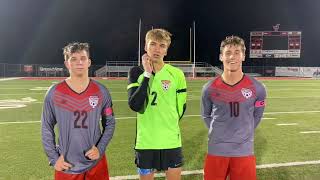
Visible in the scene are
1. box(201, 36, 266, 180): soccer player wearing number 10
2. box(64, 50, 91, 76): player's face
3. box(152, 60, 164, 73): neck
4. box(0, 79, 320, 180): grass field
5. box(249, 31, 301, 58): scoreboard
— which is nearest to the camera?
box(64, 50, 91, 76): player's face

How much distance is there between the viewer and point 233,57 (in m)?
3.39

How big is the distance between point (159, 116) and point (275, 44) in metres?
38.3

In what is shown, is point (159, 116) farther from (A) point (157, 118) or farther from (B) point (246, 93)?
(B) point (246, 93)

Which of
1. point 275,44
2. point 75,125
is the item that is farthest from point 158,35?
point 275,44

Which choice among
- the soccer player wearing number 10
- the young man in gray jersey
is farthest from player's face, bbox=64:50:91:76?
the soccer player wearing number 10

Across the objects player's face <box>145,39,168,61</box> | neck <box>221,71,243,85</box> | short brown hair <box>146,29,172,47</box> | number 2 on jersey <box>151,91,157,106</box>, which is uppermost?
short brown hair <box>146,29,172,47</box>

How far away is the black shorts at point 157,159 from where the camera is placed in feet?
11.0

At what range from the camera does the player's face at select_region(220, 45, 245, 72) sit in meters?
3.38

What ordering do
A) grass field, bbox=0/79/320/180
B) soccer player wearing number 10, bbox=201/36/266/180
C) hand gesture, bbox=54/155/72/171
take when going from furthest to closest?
grass field, bbox=0/79/320/180, soccer player wearing number 10, bbox=201/36/266/180, hand gesture, bbox=54/155/72/171

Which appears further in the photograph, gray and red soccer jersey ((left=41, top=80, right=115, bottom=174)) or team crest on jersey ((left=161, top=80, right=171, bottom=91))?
team crest on jersey ((left=161, top=80, right=171, bottom=91))

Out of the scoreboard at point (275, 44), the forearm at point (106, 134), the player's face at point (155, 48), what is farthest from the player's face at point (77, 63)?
the scoreboard at point (275, 44)

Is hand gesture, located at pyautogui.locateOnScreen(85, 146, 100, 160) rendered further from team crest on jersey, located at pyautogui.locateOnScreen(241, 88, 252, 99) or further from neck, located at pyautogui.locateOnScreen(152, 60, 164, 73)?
team crest on jersey, located at pyautogui.locateOnScreen(241, 88, 252, 99)

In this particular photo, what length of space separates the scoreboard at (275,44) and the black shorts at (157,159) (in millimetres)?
37291

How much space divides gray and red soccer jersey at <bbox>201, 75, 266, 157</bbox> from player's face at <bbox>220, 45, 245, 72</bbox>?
15cm
